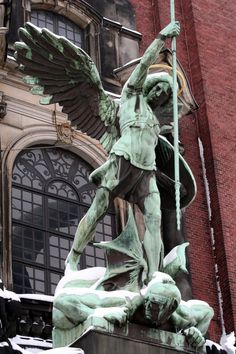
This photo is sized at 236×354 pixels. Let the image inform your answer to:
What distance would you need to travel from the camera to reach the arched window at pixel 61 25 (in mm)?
18328

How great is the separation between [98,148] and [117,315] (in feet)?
25.1

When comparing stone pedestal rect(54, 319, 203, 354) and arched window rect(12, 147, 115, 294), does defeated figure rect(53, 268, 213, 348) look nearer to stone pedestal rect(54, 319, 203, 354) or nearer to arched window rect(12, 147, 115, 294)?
stone pedestal rect(54, 319, 203, 354)

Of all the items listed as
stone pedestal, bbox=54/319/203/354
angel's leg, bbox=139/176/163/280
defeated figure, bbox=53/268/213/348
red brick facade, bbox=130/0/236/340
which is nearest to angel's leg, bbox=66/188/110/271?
angel's leg, bbox=139/176/163/280

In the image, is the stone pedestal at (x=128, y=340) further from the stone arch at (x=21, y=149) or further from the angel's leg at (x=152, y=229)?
the stone arch at (x=21, y=149)

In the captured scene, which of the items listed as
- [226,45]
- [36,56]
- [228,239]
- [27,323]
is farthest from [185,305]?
[226,45]

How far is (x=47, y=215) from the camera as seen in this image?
16156mm

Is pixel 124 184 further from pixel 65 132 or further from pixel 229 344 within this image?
pixel 65 132

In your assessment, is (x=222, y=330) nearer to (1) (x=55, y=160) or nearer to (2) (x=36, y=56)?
(1) (x=55, y=160)

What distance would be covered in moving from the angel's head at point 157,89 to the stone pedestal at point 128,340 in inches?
98.9

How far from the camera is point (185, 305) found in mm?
10156

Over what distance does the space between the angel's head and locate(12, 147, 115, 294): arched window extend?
4.76m

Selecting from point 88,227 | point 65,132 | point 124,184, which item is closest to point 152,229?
point 124,184

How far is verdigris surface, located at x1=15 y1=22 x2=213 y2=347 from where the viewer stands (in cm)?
970

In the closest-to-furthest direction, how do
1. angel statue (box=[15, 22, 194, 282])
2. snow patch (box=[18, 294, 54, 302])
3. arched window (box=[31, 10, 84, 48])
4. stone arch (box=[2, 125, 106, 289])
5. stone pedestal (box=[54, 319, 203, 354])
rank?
stone pedestal (box=[54, 319, 203, 354]), angel statue (box=[15, 22, 194, 282]), snow patch (box=[18, 294, 54, 302]), stone arch (box=[2, 125, 106, 289]), arched window (box=[31, 10, 84, 48])
